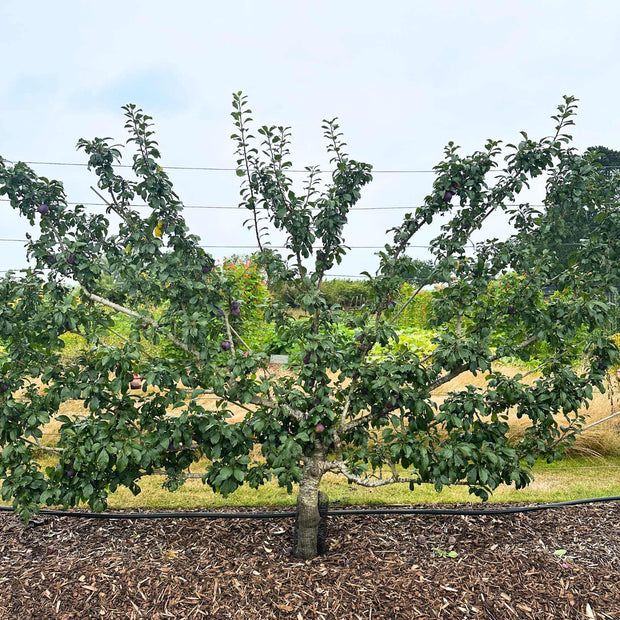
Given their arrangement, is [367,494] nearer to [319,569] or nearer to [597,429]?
[319,569]

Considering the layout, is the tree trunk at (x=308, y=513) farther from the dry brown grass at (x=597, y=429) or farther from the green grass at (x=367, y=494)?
the dry brown grass at (x=597, y=429)

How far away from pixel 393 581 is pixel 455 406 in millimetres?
971

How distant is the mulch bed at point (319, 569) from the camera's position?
2.76m

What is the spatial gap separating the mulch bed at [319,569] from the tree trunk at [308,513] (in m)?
0.07

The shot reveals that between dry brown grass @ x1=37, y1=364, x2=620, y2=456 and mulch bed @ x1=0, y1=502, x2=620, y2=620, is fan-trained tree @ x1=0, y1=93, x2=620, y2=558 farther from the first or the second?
dry brown grass @ x1=37, y1=364, x2=620, y2=456

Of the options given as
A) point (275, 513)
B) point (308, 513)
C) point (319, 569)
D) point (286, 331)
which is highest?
point (286, 331)

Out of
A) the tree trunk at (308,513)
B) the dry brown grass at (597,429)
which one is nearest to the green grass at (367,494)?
the dry brown grass at (597,429)

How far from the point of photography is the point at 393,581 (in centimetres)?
293

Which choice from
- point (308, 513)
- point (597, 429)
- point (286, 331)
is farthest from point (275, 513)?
point (597, 429)

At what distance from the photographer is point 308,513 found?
3158mm

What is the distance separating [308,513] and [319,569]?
0.29m

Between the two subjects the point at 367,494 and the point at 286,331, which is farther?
the point at 367,494

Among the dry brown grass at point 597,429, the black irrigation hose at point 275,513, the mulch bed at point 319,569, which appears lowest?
the mulch bed at point 319,569

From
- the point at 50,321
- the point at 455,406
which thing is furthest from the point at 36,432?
the point at 455,406
